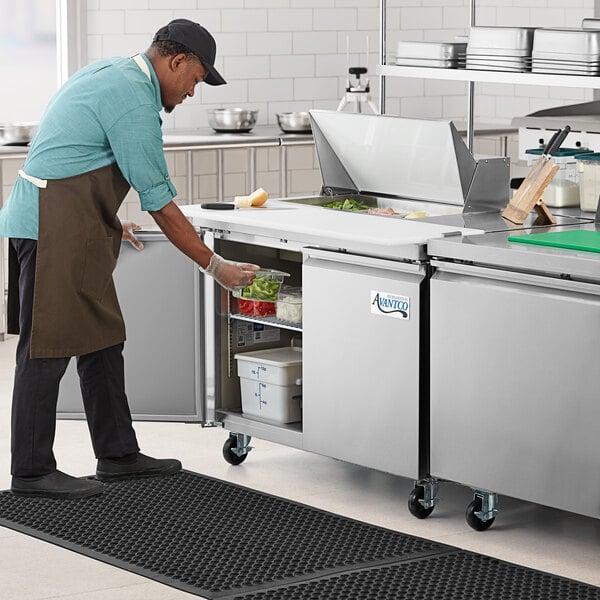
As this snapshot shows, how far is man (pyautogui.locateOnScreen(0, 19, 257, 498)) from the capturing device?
404 cm

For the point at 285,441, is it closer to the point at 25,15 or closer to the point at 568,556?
the point at 568,556

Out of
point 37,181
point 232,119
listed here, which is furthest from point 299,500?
point 232,119

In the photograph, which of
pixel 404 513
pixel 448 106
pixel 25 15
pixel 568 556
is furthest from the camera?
pixel 448 106

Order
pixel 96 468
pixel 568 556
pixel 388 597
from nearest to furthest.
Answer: pixel 388 597
pixel 568 556
pixel 96 468

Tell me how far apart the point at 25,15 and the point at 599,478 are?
4.93 m

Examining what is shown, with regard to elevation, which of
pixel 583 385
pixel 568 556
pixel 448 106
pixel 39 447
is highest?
pixel 448 106

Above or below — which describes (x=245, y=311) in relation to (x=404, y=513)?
above

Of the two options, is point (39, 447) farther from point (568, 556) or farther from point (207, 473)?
point (568, 556)

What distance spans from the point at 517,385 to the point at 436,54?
1538 mm

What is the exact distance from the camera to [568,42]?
443 cm

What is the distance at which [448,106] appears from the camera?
28.9 feet

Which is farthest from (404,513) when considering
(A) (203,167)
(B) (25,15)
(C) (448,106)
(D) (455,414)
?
(C) (448,106)

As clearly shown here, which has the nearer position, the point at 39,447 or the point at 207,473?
the point at 39,447

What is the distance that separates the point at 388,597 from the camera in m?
3.58
